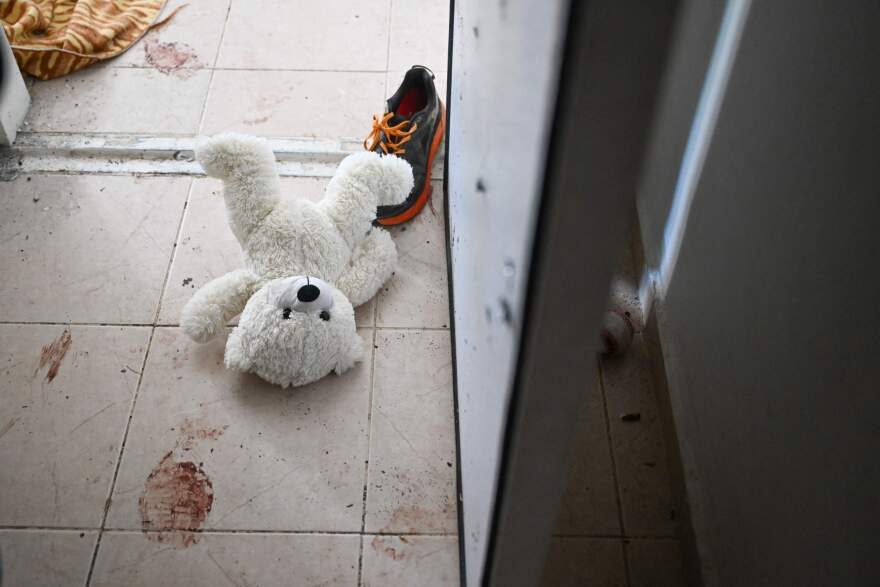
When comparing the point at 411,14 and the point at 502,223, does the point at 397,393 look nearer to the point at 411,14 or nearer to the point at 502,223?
the point at 502,223

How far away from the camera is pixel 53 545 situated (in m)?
1.25

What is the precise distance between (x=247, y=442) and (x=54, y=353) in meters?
0.40

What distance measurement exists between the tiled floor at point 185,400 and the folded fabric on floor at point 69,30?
58mm

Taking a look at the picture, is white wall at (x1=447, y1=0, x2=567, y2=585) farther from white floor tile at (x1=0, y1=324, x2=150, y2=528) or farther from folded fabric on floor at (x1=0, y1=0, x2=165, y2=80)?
folded fabric on floor at (x1=0, y1=0, x2=165, y2=80)

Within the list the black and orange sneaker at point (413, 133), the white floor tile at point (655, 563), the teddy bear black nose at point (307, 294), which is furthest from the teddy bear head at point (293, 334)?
the white floor tile at point (655, 563)

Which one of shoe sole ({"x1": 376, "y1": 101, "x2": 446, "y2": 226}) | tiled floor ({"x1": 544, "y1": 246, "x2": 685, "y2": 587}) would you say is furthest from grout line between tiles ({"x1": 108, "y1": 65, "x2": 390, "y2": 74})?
tiled floor ({"x1": 544, "y1": 246, "x2": 685, "y2": 587})

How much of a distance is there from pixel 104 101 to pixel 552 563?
1.40 meters

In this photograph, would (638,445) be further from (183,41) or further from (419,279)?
(183,41)

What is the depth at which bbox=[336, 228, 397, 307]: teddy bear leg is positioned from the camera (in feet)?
4.87

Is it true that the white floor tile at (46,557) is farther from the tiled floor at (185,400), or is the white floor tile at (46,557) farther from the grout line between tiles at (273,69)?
the grout line between tiles at (273,69)

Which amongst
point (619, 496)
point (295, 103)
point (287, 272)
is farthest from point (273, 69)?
point (619, 496)

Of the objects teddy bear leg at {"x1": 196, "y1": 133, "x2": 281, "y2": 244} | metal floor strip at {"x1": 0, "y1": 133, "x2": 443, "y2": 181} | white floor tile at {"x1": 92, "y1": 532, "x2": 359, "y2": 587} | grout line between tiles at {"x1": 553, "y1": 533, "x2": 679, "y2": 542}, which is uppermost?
teddy bear leg at {"x1": 196, "y1": 133, "x2": 281, "y2": 244}

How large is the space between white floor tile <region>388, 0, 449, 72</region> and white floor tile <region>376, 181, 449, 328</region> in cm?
44

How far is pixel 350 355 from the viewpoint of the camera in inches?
55.9
